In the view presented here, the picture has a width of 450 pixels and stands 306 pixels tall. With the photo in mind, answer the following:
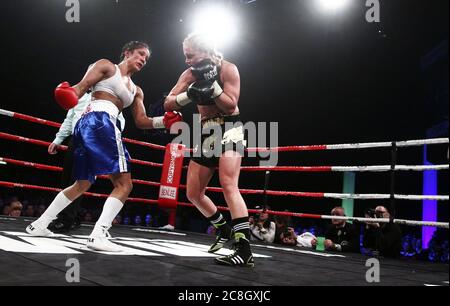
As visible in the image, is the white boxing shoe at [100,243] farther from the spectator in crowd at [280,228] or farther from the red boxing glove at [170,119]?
the spectator in crowd at [280,228]

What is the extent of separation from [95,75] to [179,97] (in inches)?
20.7

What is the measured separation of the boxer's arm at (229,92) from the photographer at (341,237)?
6.66 feet

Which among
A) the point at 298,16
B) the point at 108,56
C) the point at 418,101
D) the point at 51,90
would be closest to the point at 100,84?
the point at 298,16

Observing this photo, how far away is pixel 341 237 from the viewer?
12.3 ft

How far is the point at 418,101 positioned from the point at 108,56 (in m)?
7.54

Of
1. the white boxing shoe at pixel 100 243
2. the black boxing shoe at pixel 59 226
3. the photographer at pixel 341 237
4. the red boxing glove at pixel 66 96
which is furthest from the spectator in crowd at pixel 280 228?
the red boxing glove at pixel 66 96

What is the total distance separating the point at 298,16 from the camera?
626 centimetres

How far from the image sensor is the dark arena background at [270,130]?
74.2 inches

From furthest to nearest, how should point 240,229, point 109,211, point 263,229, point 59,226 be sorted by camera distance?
1. point 263,229
2. point 59,226
3. point 109,211
4. point 240,229

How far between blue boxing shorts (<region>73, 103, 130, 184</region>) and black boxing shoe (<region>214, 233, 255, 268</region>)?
803 mm

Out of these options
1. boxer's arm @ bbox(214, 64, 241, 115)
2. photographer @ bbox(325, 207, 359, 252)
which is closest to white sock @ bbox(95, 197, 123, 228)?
boxer's arm @ bbox(214, 64, 241, 115)

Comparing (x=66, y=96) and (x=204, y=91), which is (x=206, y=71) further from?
(x=66, y=96)

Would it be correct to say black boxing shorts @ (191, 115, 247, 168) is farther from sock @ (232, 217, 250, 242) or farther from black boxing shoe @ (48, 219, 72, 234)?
black boxing shoe @ (48, 219, 72, 234)

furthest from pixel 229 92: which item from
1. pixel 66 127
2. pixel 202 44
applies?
pixel 66 127
